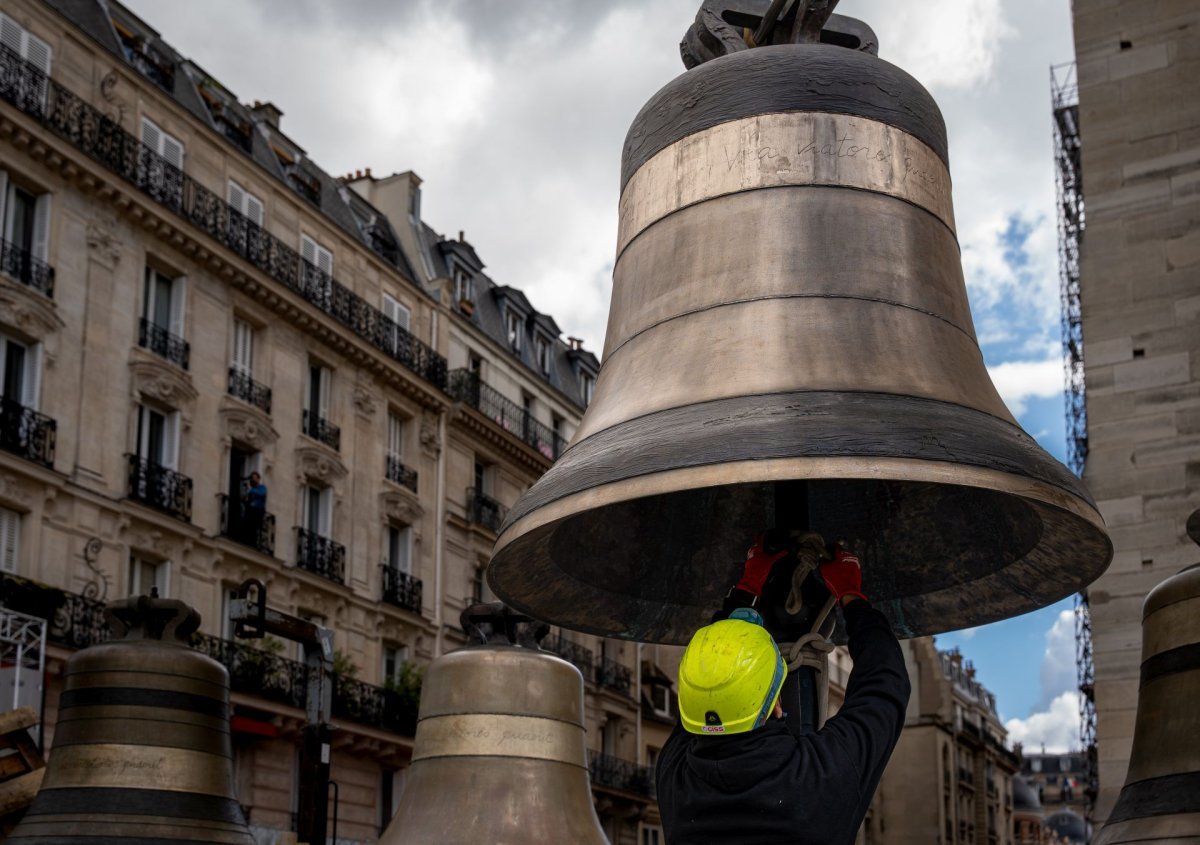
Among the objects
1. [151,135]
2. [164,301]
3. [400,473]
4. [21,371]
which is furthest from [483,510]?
[21,371]

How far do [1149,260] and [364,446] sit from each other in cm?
2359

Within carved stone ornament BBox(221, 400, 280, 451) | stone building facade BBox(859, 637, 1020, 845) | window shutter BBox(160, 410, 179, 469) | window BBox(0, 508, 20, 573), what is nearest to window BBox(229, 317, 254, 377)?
carved stone ornament BBox(221, 400, 280, 451)

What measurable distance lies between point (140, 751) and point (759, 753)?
183 inches

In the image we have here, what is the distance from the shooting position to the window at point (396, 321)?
37.0m

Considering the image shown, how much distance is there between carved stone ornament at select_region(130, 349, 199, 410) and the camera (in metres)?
28.1

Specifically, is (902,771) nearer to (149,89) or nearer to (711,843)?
(149,89)

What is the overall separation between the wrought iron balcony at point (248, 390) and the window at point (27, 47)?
6.55 m

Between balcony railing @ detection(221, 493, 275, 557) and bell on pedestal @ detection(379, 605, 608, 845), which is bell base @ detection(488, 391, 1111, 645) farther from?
balcony railing @ detection(221, 493, 275, 557)

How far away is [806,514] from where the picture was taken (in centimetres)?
403

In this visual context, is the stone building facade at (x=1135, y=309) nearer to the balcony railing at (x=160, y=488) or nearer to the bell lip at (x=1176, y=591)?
the bell lip at (x=1176, y=591)

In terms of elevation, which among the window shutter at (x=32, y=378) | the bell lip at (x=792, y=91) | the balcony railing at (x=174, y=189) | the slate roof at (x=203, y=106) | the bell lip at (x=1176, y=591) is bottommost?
the bell lip at (x=1176, y=591)

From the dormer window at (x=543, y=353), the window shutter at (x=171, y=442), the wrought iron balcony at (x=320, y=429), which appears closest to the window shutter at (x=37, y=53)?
the window shutter at (x=171, y=442)

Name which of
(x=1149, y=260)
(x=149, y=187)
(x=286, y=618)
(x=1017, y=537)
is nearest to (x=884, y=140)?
(x=1017, y=537)

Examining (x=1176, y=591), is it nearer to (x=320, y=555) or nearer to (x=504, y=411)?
(x=320, y=555)
